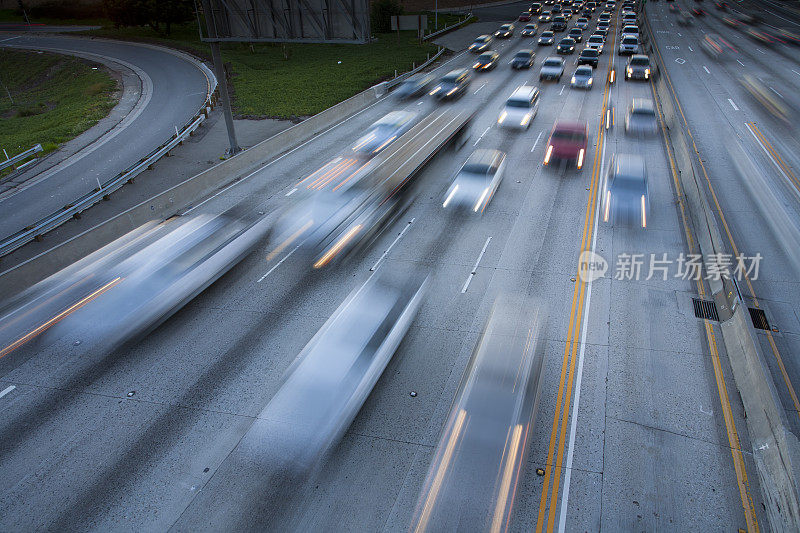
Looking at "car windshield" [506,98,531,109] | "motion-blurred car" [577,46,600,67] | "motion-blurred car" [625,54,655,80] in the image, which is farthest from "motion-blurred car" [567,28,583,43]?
"car windshield" [506,98,531,109]

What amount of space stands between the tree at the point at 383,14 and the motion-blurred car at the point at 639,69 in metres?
37.1

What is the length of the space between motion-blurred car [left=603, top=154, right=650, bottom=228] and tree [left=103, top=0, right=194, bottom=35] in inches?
2367

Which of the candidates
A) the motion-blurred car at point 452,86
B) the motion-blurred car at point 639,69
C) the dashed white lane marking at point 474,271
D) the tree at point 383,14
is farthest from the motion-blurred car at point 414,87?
the tree at point 383,14

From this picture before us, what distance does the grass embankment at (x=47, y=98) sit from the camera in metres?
29.3

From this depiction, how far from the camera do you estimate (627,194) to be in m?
17.8

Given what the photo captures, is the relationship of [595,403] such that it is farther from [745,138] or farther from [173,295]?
[745,138]

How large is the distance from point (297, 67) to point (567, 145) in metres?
33.4

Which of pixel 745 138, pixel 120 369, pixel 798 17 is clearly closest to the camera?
pixel 120 369

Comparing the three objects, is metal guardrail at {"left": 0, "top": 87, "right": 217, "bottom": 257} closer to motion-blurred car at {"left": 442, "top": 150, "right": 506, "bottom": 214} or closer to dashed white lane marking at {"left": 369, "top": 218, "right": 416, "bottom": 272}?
dashed white lane marking at {"left": 369, "top": 218, "right": 416, "bottom": 272}

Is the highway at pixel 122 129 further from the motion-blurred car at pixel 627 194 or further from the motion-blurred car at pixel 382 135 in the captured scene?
the motion-blurred car at pixel 627 194

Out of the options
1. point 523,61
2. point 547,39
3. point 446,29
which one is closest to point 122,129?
point 523,61

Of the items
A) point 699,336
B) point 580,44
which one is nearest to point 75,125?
point 699,336

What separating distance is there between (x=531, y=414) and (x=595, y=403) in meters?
1.57

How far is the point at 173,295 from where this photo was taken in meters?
12.8
